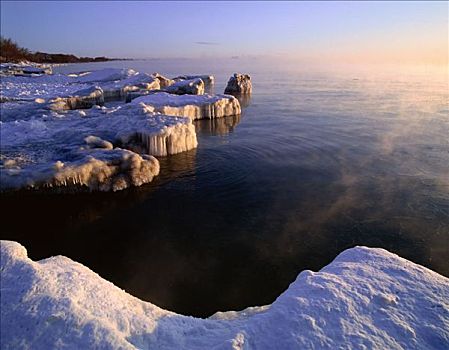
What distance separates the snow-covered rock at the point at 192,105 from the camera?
22641mm

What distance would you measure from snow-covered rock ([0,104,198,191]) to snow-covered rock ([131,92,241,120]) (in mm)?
2977

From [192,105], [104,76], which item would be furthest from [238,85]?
[104,76]

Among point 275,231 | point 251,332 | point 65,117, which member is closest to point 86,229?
point 275,231

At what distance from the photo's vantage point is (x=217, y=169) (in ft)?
48.5

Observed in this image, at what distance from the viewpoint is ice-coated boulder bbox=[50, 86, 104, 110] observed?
23163 mm

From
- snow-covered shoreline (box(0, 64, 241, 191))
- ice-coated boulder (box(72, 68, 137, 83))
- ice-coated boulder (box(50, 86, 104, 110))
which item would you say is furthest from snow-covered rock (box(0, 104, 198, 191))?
ice-coated boulder (box(72, 68, 137, 83))

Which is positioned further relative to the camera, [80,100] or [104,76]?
[104,76]

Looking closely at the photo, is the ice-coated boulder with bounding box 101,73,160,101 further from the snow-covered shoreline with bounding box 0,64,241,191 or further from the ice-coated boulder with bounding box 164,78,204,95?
the snow-covered shoreline with bounding box 0,64,241,191

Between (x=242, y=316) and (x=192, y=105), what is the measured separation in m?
20.5

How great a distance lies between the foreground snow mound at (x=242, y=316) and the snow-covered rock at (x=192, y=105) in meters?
17.7

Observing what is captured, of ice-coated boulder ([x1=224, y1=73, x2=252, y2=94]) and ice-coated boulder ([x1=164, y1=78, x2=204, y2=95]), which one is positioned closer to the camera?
ice-coated boulder ([x1=164, y1=78, x2=204, y2=95])

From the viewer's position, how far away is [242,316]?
5223 mm

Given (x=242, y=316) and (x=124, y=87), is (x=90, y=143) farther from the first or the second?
(x=124, y=87)

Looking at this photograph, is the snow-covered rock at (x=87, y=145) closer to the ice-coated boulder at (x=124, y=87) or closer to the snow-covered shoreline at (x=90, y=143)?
the snow-covered shoreline at (x=90, y=143)
